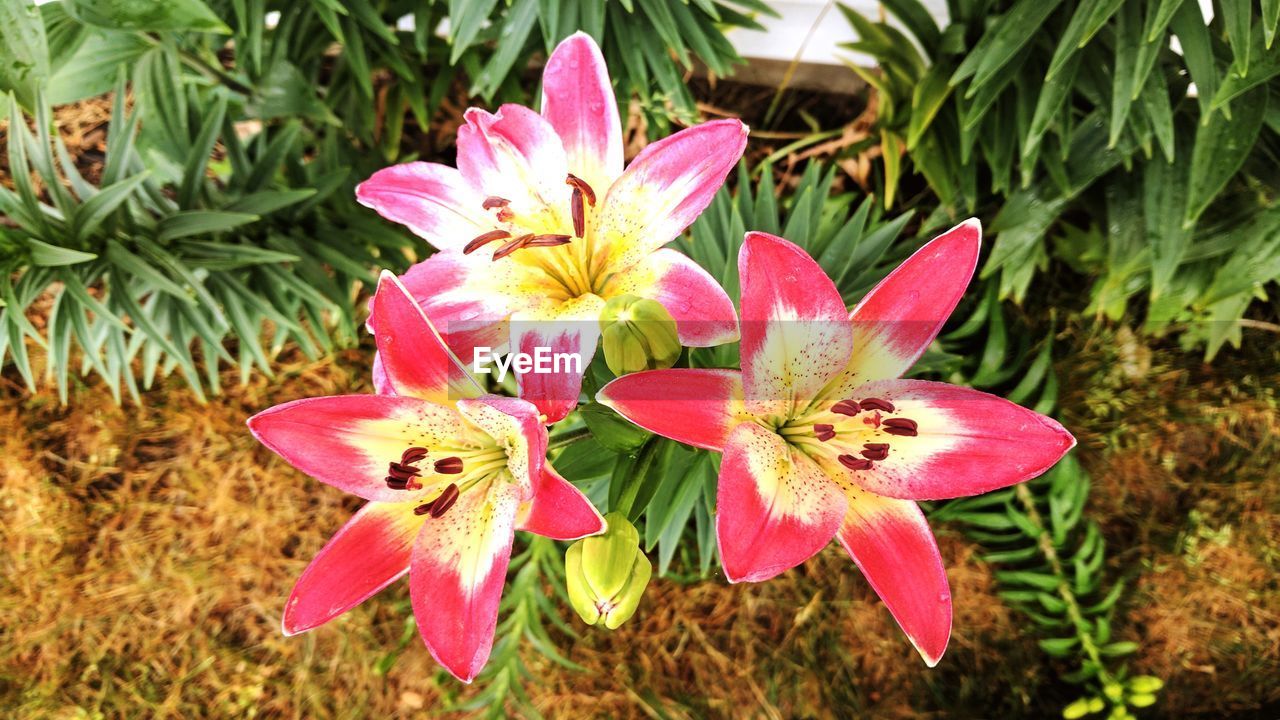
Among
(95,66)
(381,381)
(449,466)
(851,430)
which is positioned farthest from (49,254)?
(851,430)

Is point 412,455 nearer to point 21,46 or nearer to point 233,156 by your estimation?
point 21,46

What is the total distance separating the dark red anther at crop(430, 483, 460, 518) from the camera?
52cm

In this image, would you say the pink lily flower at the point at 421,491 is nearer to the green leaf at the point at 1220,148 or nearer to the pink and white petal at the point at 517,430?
the pink and white petal at the point at 517,430

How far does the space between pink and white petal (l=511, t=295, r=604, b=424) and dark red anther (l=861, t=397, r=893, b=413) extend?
19 cm

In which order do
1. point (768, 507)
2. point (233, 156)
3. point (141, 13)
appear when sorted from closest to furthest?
point (768, 507)
point (141, 13)
point (233, 156)

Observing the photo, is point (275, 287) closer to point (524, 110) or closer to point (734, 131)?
point (524, 110)

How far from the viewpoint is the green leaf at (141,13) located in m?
0.76

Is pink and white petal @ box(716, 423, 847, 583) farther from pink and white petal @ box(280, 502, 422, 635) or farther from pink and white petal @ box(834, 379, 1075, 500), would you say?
pink and white petal @ box(280, 502, 422, 635)

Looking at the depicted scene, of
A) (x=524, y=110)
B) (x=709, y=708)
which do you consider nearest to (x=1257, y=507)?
(x=709, y=708)

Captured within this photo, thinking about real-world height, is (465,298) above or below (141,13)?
below

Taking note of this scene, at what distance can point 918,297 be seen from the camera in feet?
1.73

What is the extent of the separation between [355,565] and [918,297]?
0.41 m

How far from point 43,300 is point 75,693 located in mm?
811

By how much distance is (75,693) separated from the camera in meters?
1.67
